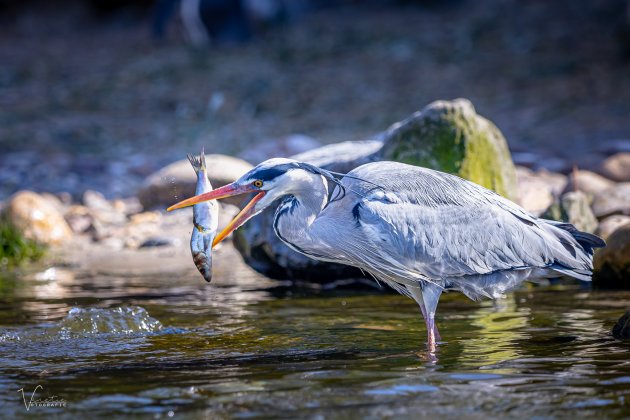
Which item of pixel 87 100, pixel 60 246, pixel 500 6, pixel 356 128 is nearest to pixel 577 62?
pixel 500 6

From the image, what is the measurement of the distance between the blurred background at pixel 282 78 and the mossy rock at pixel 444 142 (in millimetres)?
5004

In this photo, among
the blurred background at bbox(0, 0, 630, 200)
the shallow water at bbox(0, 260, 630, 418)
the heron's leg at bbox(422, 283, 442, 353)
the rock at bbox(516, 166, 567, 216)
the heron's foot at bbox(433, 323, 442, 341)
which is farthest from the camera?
the blurred background at bbox(0, 0, 630, 200)

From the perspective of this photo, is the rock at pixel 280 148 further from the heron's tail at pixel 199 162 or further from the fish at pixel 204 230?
the fish at pixel 204 230

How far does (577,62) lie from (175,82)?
680 cm

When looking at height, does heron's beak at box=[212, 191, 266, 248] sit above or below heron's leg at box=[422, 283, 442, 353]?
above

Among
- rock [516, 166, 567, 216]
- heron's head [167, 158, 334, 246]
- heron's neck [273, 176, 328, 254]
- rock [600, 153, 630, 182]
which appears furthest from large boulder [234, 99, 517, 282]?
rock [600, 153, 630, 182]

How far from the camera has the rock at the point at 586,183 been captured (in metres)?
10.4

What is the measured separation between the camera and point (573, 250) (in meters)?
6.22

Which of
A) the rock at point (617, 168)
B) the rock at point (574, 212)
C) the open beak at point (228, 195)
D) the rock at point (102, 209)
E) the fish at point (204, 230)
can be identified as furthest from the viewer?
the rock at point (102, 209)

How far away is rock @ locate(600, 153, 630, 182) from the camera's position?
11.9m

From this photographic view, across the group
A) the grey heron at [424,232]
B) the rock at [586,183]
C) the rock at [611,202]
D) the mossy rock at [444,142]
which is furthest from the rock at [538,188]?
the grey heron at [424,232]

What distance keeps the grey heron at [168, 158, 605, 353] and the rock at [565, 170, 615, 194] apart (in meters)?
4.16

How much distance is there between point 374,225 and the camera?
595 cm

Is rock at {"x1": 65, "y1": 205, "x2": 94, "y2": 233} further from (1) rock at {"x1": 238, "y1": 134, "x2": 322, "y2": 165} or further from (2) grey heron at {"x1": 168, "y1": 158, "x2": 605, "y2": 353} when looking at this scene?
(2) grey heron at {"x1": 168, "y1": 158, "x2": 605, "y2": 353}
